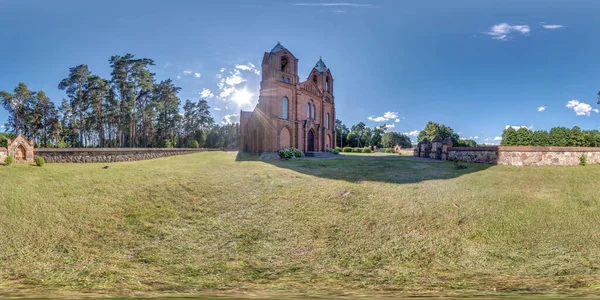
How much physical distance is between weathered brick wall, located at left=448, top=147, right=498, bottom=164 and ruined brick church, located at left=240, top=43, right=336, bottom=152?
1528cm

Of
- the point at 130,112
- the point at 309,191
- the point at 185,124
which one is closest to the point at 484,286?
the point at 309,191

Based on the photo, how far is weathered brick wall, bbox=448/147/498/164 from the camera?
14711mm

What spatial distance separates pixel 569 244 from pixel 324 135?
28541mm

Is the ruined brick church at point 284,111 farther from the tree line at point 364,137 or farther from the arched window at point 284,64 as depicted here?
the tree line at point 364,137

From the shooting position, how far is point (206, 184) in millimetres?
11070

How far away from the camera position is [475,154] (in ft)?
51.5

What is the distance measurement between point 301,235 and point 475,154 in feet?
45.4

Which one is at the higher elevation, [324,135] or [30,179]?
[324,135]

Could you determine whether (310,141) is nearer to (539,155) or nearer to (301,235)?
(539,155)

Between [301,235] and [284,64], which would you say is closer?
[301,235]

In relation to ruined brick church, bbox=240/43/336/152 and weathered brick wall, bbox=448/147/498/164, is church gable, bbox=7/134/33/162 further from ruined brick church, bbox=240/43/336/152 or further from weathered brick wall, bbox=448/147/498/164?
weathered brick wall, bbox=448/147/498/164

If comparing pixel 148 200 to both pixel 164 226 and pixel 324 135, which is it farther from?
pixel 324 135

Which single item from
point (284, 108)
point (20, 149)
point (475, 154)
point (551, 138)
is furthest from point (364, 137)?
point (20, 149)

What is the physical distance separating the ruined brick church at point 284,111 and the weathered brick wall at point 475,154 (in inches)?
602
